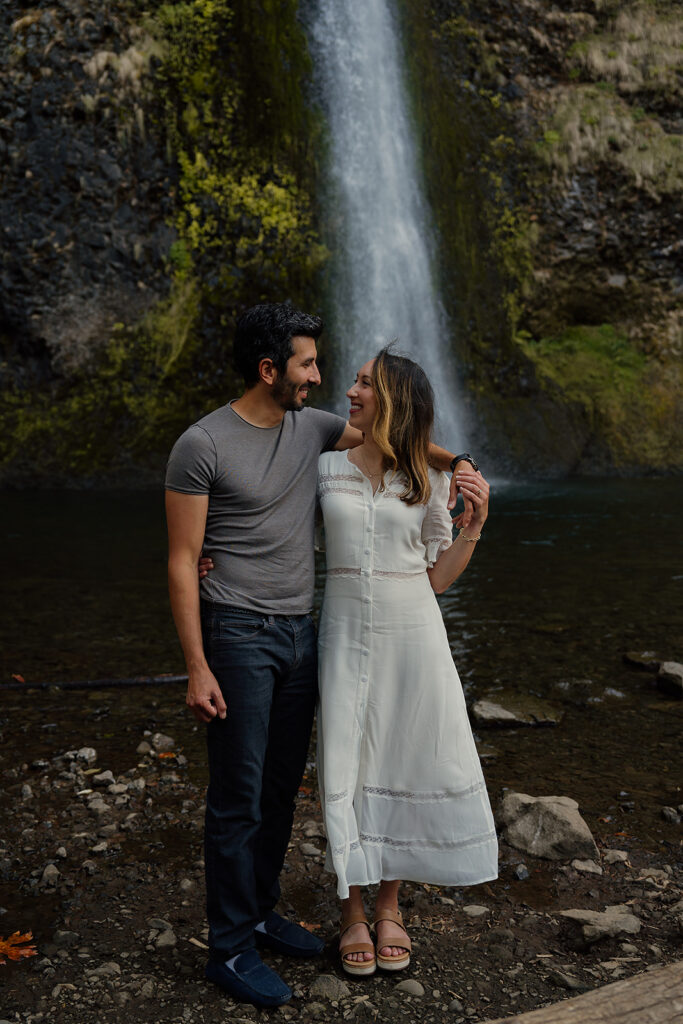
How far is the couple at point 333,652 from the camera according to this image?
2891mm

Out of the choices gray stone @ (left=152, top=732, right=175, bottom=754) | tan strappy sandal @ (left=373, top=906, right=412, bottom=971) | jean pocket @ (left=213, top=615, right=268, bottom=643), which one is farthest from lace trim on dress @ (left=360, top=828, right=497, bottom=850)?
gray stone @ (left=152, top=732, right=175, bottom=754)

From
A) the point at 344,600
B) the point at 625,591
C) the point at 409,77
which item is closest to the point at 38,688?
the point at 344,600

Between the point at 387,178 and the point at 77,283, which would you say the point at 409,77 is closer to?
the point at 387,178

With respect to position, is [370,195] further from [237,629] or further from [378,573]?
[237,629]

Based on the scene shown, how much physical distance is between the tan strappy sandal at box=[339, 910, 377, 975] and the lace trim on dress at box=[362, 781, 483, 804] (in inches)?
16.4

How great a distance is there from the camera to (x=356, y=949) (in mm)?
3031

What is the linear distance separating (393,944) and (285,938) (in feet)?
1.27

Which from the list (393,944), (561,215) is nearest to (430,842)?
(393,944)

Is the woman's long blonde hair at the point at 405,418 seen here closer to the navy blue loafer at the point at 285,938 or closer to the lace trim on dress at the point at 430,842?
the lace trim on dress at the point at 430,842

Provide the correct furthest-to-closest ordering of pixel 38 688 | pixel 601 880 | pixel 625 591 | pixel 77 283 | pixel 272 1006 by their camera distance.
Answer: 1. pixel 77 283
2. pixel 625 591
3. pixel 38 688
4. pixel 601 880
5. pixel 272 1006

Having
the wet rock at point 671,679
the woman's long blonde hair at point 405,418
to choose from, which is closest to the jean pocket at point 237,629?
the woman's long blonde hair at point 405,418

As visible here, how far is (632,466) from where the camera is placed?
58.1 ft

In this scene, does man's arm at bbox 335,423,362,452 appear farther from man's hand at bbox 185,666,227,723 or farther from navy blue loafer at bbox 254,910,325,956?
navy blue loafer at bbox 254,910,325,956

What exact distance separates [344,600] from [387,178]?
15.8 metres
